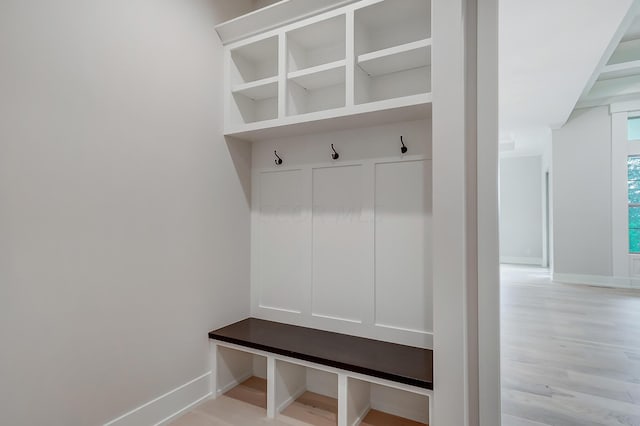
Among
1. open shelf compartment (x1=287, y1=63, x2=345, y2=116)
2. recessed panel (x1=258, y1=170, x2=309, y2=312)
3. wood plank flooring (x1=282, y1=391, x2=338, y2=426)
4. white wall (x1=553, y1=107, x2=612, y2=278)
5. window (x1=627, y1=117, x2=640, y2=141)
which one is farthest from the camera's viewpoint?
white wall (x1=553, y1=107, x2=612, y2=278)

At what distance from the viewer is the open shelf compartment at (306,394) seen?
1914 millimetres

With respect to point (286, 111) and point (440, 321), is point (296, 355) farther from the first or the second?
point (286, 111)

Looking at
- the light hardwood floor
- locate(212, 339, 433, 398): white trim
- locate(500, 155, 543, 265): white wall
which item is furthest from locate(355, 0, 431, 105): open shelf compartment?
locate(500, 155, 543, 265): white wall

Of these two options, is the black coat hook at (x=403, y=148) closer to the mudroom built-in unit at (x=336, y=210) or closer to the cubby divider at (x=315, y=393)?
the mudroom built-in unit at (x=336, y=210)

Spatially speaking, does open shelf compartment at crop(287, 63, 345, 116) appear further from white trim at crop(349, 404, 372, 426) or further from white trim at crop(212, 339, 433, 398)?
white trim at crop(349, 404, 372, 426)

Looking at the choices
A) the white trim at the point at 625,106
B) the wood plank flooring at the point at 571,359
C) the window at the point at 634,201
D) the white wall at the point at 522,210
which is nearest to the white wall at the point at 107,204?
the wood plank flooring at the point at 571,359

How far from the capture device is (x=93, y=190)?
1.52m

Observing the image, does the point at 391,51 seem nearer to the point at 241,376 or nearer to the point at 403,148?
the point at 403,148

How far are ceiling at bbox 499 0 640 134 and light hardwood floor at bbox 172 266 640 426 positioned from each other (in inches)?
112

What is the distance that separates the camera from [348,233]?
2105mm

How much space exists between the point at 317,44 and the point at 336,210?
3.59 ft

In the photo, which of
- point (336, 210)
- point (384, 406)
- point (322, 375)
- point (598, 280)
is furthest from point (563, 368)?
point (598, 280)

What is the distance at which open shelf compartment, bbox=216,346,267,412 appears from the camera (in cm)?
210

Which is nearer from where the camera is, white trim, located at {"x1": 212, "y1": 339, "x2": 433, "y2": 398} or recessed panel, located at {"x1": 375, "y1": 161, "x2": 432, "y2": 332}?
white trim, located at {"x1": 212, "y1": 339, "x2": 433, "y2": 398}
